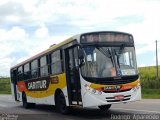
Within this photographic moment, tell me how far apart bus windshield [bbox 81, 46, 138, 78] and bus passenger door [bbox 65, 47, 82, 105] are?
0.66 meters

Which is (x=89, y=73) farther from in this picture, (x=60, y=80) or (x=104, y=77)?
(x=60, y=80)

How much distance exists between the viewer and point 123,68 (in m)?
15.8

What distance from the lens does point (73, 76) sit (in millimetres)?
16625

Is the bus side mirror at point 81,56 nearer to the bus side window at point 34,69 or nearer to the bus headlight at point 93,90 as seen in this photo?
the bus headlight at point 93,90

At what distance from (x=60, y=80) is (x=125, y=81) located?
3421 mm

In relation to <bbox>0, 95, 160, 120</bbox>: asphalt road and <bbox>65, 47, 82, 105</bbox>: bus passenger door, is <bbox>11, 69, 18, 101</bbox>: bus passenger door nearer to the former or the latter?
<bbox>0, 95, 160, 120</bbox>: asphalt road

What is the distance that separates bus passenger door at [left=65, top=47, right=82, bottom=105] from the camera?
16234 mm

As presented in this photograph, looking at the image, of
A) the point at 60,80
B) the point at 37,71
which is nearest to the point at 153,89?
the point at 37,71

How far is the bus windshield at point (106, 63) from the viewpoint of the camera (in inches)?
611

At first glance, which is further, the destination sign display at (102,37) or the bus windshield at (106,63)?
the destination sign display at (102,37)

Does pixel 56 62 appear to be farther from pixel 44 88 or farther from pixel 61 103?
pixel 44 88

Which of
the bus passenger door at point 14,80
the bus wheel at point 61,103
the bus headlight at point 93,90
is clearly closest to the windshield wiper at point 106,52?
the bus headlight at point 93,90

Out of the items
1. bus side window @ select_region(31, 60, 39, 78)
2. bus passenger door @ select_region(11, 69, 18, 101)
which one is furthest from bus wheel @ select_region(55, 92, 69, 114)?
bus passenger door @ select_region(11, 69, 18, 101)

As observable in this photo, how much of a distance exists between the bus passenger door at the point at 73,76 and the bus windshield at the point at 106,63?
66 centimetres
